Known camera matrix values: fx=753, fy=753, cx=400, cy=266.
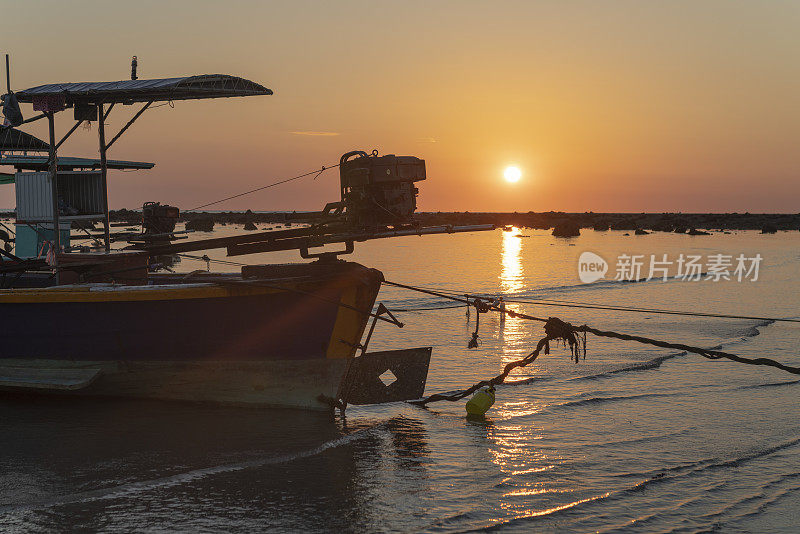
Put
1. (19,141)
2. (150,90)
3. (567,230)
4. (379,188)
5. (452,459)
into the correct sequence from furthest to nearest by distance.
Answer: (567,230) < (19,141) < (150,90) < (379,188) < (452,459)

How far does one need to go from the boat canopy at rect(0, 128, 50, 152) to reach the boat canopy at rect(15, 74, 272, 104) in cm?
931

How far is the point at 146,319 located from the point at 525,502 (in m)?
6.84

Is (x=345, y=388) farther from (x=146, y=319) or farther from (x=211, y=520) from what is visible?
(x=211, y=520)

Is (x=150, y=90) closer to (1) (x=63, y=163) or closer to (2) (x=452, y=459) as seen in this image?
→ (2) (x=452, y=459)

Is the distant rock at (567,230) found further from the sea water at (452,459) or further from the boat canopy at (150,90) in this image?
the boat canopy at (150,90)

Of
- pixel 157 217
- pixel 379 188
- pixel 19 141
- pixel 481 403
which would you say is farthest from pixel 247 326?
pixel 19 141

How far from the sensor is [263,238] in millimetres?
12023

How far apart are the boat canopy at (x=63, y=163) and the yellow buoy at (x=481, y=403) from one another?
58.5ft

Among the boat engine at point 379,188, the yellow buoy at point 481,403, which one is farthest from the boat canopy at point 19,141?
the yellow buoy at point 481,403

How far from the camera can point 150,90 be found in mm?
15055

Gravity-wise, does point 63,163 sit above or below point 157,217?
above

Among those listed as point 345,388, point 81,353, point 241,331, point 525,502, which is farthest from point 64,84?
point 525,502

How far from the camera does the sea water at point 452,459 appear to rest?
822cm

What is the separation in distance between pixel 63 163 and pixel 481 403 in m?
20.3
